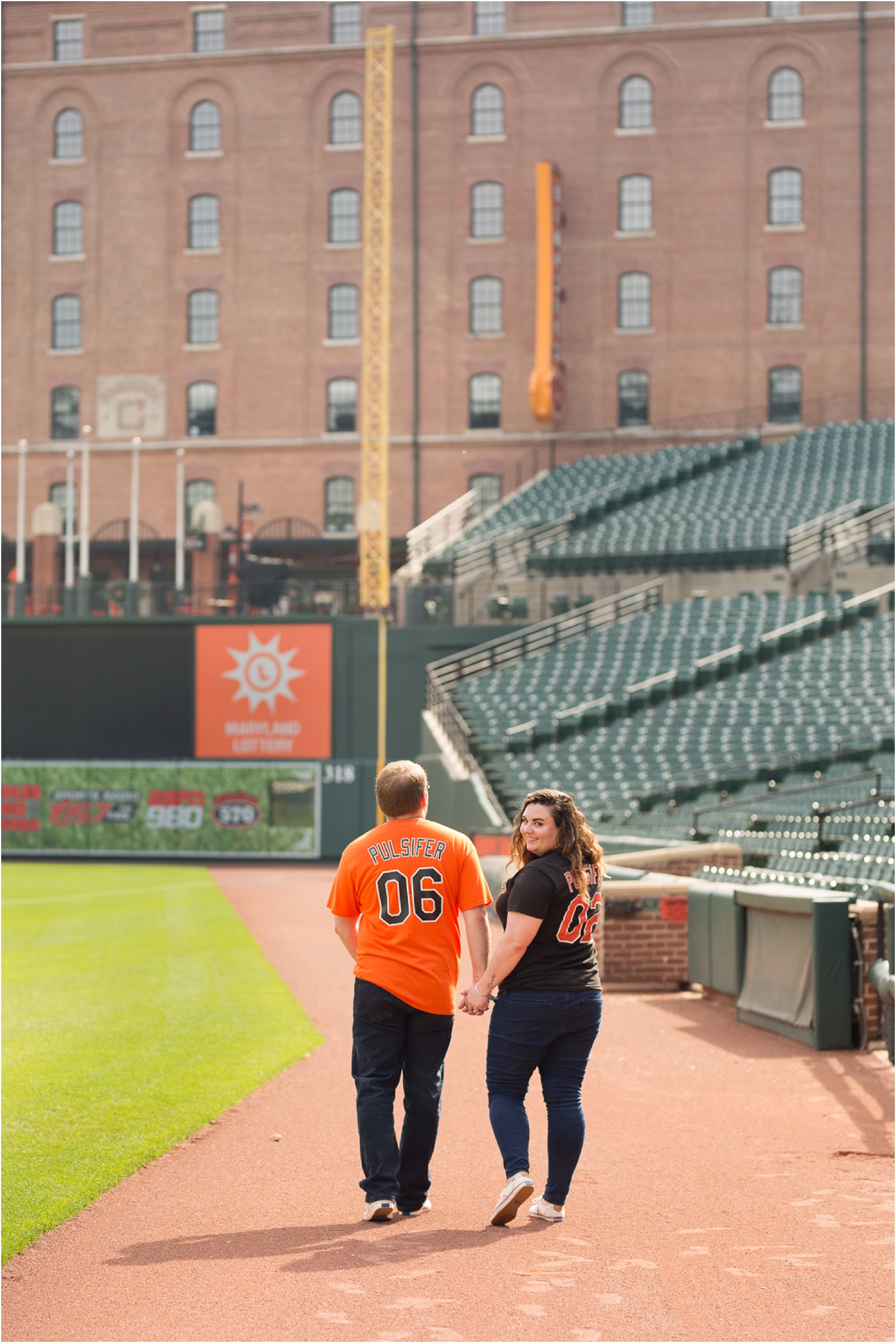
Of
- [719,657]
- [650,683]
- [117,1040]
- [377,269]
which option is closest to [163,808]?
[650,683]

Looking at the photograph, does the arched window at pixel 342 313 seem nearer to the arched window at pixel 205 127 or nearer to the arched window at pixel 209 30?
the arched window at pixel 205 127

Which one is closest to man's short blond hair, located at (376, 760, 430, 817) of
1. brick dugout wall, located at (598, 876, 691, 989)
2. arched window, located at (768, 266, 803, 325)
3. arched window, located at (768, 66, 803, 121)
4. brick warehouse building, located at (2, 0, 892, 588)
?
brick dugout wall, located at (598, 876, 691, 989)

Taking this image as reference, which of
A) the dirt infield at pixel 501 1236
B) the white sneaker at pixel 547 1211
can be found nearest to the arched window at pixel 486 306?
the dirt infield at pixel 501 1236

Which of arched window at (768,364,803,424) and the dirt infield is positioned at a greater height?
arched window at (768,364,803,424)

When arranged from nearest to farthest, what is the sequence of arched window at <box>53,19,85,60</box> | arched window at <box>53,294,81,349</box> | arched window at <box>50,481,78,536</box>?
arched window at <box>50,481,78,536</box>, arched window at <box>53,294,81,349</box>, arched window at <box>53,19,85,60</box>

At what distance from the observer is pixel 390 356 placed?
53.1m

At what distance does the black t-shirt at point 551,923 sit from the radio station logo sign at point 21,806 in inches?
1278

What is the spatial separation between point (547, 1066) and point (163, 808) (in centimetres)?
3114

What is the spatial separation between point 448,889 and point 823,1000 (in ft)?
18.5

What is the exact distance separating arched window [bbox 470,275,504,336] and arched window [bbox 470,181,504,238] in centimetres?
159

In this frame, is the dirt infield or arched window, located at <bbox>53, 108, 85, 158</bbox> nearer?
the dirt infield

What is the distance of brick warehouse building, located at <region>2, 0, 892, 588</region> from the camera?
5103 cm

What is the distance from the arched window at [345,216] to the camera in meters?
53.4

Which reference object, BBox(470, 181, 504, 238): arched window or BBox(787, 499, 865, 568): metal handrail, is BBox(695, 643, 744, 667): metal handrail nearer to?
BBox(787, 499, 865, 568): metal handrail
